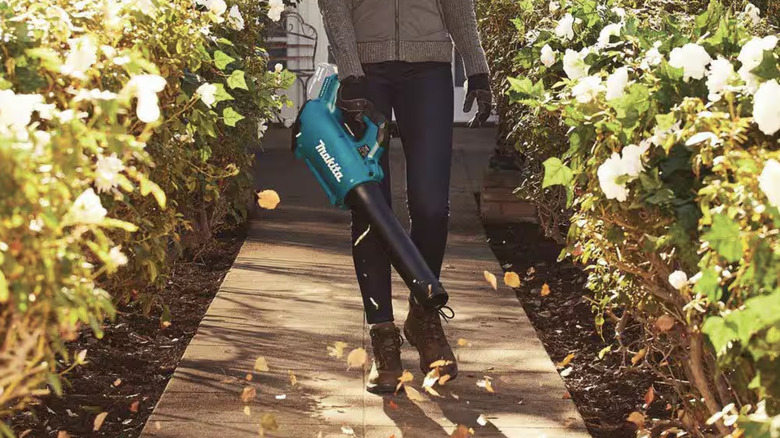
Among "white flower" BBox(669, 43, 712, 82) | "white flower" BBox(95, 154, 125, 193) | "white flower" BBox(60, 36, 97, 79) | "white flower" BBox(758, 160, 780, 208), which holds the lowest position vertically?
"white flower" BBox(95, 154, 125, 193)

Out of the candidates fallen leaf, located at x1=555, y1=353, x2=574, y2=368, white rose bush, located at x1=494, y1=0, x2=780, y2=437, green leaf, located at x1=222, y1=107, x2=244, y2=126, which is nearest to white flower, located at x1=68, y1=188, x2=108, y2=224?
white rose bush, located at x1=494, y1=0, x2=780, y2=437

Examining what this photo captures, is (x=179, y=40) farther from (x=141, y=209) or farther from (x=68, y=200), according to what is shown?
(x=68, y=200)

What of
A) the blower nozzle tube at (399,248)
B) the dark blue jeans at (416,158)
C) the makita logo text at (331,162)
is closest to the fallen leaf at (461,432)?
the blower nozzle tube at (399,248)

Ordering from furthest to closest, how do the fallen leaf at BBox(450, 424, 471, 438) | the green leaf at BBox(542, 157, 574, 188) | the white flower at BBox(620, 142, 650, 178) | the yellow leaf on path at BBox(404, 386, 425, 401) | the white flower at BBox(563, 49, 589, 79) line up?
the yellow leaf on path at BBox(404, 386, 425, 401)
the fallen leaf at BBox(450, 424, 471, 438)
the white flower at BBox(563, 49, 589, 79)
the green leaf at BBox(542, 157, 574, 188)
the white flower at BBox(620, 142, 650, 178)

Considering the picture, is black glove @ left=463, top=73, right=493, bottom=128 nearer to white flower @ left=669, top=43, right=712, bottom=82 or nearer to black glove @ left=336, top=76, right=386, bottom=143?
black glove @ left=336, top=76, right=386, bottom=143

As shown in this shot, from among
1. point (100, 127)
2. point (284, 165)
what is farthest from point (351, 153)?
point (284, 165)

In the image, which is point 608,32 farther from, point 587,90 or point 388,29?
point 388,29

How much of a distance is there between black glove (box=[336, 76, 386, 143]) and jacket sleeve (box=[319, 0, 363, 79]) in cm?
4

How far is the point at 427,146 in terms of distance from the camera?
4.38 metres

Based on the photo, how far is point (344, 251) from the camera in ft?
22.5

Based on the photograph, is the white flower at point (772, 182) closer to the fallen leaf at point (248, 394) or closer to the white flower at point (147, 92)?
the white flower at point (147, 92)

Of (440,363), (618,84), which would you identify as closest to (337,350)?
(440,363)

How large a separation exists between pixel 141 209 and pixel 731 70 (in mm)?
1659

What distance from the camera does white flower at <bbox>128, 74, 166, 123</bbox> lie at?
2352 mm
